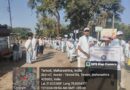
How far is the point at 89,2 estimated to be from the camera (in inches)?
2511

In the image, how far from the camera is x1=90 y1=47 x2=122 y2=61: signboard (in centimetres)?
1065

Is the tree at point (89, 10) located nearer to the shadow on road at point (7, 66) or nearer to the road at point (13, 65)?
the road at point (13, 65)

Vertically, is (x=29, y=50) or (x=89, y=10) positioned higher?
(x=89, y=10)

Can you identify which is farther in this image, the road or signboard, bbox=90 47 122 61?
the road

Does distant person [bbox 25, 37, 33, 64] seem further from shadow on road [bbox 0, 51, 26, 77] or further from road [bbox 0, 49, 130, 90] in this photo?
shadow on road [bbox 0, 51, 26, 77]

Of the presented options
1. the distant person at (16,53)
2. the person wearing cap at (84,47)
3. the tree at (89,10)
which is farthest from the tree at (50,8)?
the person wearing cap at (84,47)

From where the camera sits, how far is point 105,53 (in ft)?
35.5

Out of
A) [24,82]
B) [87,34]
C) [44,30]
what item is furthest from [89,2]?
[24,82]

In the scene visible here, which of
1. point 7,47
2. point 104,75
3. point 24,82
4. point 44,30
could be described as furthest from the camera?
point 44,30

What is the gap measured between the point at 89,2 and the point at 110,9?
3.24m

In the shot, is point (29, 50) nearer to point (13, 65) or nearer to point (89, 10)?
point (13, 65)

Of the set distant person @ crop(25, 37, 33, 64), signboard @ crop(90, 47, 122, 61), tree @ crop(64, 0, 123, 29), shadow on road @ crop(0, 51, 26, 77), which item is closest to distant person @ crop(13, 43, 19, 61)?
shadow on road @ crop(0, 51, 26, 77)

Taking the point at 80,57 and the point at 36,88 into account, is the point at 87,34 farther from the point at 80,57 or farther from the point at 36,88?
the point at 36,88

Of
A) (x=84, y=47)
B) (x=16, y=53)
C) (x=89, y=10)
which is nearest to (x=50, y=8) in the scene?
(x=89, y=10)
